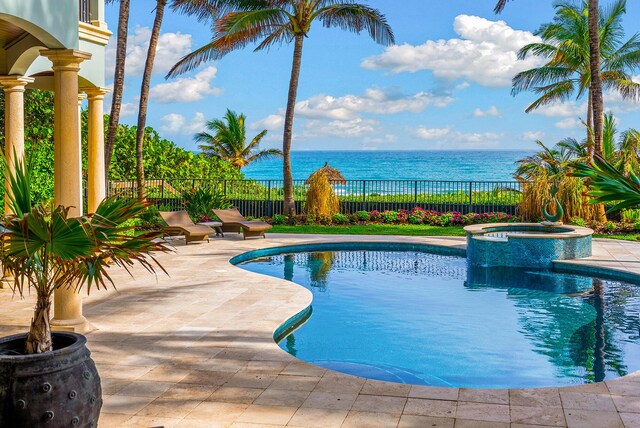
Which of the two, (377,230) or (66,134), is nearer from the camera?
(66,134)

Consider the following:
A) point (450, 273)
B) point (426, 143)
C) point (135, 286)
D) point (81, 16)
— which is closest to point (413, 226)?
point (450, 273)

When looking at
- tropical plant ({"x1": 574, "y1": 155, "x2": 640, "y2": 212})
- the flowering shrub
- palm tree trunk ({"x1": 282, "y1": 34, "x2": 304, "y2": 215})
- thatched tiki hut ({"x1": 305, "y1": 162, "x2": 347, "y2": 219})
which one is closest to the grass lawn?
the flowering shrub

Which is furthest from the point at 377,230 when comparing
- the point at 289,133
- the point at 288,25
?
the point at 288,25

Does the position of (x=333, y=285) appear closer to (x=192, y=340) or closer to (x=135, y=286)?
(x=135, y=286)

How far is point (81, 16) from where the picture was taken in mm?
10594

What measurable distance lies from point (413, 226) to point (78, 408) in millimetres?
17082

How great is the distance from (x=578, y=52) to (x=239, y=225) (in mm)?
16753

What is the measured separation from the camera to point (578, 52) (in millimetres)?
27672

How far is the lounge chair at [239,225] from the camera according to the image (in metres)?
17.8

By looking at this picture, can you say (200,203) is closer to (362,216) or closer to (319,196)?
(319,196)

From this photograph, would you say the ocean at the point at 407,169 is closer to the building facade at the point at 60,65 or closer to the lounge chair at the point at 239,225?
the lounge chair at the point at 239,225

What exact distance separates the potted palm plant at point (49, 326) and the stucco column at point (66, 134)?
2912 mm

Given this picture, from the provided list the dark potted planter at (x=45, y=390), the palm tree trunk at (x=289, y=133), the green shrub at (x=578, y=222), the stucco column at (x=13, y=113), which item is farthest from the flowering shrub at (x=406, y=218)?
the dark potted planter at (x=45, y=390)

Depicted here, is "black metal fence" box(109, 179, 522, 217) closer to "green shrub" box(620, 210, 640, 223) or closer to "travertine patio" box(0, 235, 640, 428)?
"green shrub" box(620, 210, 640, 223)
